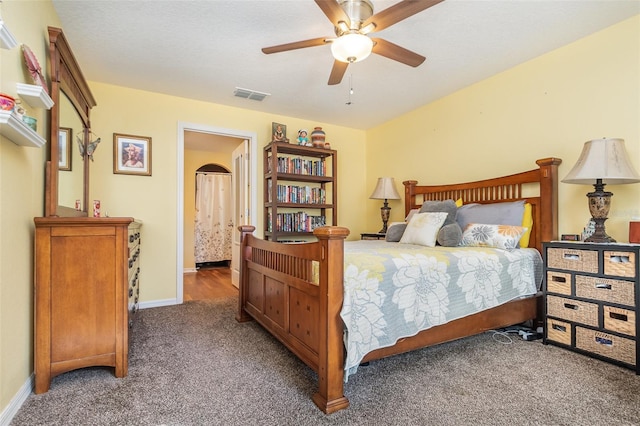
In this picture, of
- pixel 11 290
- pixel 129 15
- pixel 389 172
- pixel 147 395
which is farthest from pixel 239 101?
pixel 147 395

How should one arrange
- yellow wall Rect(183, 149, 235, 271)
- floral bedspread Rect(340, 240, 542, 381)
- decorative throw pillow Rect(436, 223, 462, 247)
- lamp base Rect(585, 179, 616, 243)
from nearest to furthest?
1. floral bedspread Rect(340, 240, 542, 381)
2. lamp base Rect(585, 179, 616, 243)
3. decorative throw pillow Rect(436, 223, 462, 247)
4. yellow wall Rect(183, 149, 235, 271)

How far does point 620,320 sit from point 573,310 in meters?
0.25

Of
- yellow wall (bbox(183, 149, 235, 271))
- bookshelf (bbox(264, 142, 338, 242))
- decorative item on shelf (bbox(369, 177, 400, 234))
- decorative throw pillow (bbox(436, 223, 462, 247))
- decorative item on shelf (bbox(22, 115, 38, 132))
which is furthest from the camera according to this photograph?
yellow wall (bbox(183, 149, 235, 271))

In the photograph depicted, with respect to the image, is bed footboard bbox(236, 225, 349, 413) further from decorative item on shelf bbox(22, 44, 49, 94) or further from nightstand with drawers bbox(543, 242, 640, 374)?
nightstand with drawers bbox(543, 242, 640, 374)

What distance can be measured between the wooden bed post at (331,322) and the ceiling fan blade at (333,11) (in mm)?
1171

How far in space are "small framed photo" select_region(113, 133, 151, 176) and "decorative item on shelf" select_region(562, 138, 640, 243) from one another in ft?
13.0

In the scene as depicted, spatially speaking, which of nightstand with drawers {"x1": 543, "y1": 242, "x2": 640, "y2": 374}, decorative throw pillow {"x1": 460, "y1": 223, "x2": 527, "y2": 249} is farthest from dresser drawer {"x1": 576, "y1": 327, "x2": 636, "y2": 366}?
decorative throw pillow {"x1": 460, "y1": 223, "x2": 527, "y2": 249}

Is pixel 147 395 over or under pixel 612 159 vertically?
under

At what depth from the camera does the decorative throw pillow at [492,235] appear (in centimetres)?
252

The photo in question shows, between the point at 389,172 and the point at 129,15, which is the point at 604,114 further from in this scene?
the point at 129,15

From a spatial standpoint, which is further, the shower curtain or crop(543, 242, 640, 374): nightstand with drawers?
the shower curtain

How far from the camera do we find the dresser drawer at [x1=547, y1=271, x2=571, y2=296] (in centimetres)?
225

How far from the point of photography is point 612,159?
2.09 meters

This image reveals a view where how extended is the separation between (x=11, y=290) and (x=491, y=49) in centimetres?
358
